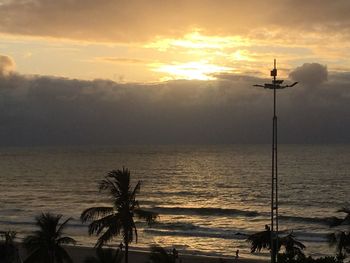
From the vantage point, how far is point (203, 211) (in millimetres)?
78000

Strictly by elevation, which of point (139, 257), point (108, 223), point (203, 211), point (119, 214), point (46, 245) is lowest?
point (139, 257)

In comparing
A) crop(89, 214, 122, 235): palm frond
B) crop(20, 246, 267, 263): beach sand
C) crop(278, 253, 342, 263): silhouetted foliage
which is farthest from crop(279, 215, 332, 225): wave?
crop(89, 214, 122, 235): palm frond

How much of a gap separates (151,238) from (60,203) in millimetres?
35329

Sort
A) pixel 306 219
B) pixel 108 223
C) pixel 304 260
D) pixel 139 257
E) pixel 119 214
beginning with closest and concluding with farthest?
pixel 304 260 < pixel 108 223 < pixel 119 214 < pixel 139 257 < pixel 306 219

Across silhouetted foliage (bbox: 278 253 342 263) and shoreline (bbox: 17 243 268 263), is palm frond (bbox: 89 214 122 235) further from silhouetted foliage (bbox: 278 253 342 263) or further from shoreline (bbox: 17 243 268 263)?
shoreline (bbox: 17 243 268 263)

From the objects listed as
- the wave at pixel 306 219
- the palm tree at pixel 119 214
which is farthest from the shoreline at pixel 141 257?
the wave at pixel 306 219

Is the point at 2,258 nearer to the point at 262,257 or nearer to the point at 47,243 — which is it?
the point at 47,243

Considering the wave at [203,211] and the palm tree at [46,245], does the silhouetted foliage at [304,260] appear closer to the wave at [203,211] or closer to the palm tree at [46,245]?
the palm tree at [46,245]

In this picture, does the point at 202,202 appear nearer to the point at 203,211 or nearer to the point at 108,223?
the point at 203,211

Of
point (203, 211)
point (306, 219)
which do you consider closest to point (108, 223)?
point (306, 219)

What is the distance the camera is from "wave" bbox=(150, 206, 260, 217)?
247 ft

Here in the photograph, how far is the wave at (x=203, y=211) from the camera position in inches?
2959

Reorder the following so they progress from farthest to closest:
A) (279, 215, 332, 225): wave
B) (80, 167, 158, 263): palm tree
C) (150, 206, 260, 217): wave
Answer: (150, 206, 260, 217): wave < (279, 215, 332, 225): wave < (80, 167, 158, 263): palm tree

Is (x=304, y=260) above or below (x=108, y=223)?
below
